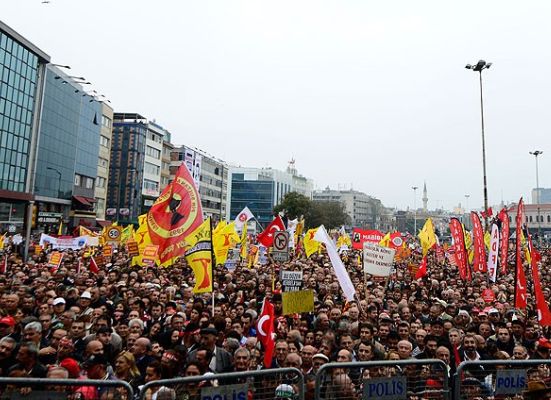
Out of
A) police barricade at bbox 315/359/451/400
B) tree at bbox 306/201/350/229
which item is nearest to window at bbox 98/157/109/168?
tree at bbox 306/201/350/229

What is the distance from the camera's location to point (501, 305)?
36.0ft

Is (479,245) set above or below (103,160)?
below

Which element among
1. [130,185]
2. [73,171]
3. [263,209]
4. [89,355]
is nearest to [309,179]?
[263,209]

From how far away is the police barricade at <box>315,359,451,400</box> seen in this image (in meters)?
4.18

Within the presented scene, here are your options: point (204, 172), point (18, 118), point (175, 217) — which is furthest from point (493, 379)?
point (204, 172)

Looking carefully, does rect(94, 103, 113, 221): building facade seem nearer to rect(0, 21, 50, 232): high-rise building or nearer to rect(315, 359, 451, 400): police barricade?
rect(0, 21, 50, 232): high-rise building

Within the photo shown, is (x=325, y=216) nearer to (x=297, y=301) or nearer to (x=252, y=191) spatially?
(x=252, y=191)

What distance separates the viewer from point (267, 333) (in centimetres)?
662

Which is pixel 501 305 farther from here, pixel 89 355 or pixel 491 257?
pixel 89 355

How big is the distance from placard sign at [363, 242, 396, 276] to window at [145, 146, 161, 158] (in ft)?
199

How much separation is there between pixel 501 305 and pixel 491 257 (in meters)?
3.98

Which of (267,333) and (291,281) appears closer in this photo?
(267,333)

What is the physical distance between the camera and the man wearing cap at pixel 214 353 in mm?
6078

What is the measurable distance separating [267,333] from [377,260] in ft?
18.2
